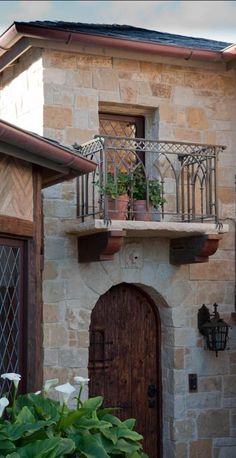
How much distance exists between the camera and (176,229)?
7.57m

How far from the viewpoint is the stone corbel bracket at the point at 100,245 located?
7215 millimetres

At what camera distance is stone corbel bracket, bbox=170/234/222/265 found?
7801mm

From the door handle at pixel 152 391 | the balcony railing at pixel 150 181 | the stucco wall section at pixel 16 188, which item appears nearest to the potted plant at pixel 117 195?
the balcony railing at pixel 150 181

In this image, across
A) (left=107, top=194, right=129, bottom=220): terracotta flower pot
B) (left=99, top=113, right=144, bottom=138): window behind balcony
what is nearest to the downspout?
(left=107, top=194, right=129, bottom=220): terracotta flower pot

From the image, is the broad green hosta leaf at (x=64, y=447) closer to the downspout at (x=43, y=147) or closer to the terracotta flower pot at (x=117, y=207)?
the downspout at (x=43, y=147)

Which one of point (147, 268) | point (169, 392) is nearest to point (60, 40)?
point (147, 268)

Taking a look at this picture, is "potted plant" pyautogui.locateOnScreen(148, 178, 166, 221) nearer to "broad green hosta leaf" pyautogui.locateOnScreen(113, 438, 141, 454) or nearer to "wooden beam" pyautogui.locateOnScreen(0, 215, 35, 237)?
"wooden beam" pyautogui.locateOnScreen(0, 215, 35, 237)

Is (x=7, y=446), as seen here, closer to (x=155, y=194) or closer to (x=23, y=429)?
(x=23, y=429)

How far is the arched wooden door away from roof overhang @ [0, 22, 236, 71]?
2866mm

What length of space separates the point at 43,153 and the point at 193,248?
3.22 meters

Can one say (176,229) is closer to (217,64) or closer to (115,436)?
(217,64)

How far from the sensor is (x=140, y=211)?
7.68 metres

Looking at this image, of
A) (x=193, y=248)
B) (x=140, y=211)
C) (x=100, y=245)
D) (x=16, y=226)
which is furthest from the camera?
(x=193, y=248)

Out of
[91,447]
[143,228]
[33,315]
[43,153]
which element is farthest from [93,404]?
[143,228]
